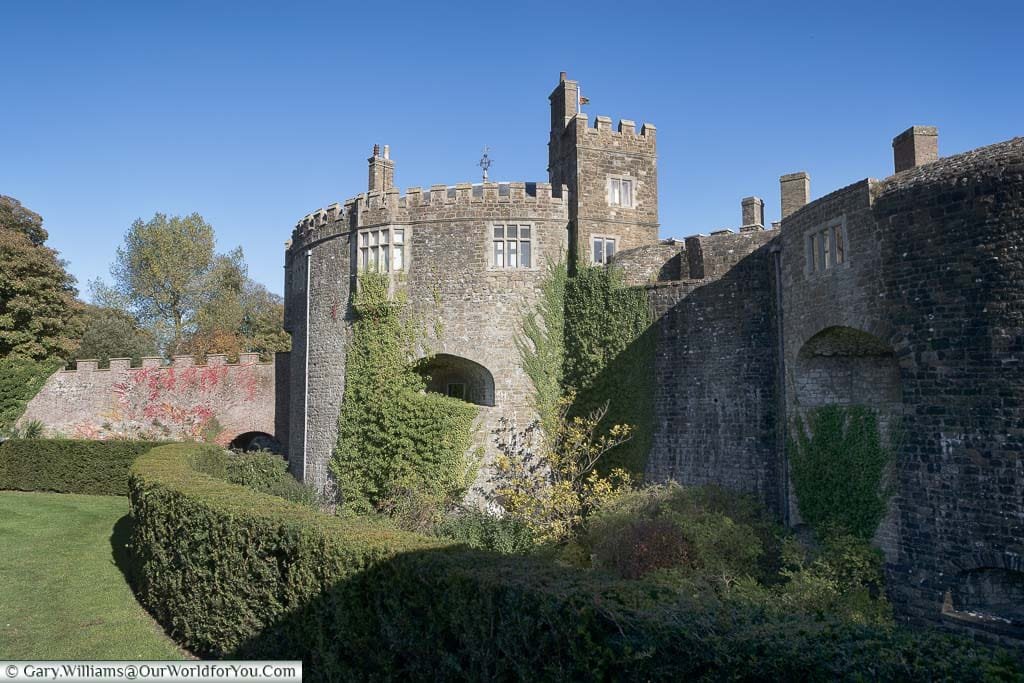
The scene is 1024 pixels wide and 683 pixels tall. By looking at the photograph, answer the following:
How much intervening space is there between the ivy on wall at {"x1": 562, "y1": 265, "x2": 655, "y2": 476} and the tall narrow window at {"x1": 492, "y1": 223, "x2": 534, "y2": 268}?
5.77ft

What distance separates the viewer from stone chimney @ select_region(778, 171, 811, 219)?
69.2 ft

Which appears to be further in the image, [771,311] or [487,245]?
[487,245]

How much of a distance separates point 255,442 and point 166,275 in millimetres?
22637

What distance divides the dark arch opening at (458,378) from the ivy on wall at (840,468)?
372 inches

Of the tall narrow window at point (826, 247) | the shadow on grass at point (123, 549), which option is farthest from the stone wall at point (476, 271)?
the tall narrow window at point (826, 247)

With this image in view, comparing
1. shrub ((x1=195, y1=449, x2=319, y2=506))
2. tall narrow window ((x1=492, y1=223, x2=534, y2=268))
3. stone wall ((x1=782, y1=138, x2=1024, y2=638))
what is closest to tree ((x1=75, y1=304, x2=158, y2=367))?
shrub ((x1=195, y1=449, x2=319, y2=506))

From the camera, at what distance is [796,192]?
21188 millimetres

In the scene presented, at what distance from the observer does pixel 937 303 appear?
13227 millimetres

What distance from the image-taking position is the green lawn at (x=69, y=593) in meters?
11.6

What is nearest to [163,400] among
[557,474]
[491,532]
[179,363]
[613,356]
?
[179,363]

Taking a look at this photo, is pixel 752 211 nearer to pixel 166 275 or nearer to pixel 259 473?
pixel 259 473

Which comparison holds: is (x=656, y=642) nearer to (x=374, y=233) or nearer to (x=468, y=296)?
(x=468, y=296)

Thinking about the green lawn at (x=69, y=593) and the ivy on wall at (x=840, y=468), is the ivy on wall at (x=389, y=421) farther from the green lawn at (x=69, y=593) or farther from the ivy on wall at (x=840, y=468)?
the ivy on wall at (x=840, y=468)

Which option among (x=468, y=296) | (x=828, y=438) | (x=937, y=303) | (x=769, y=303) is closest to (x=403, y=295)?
(x=468, y=296)
